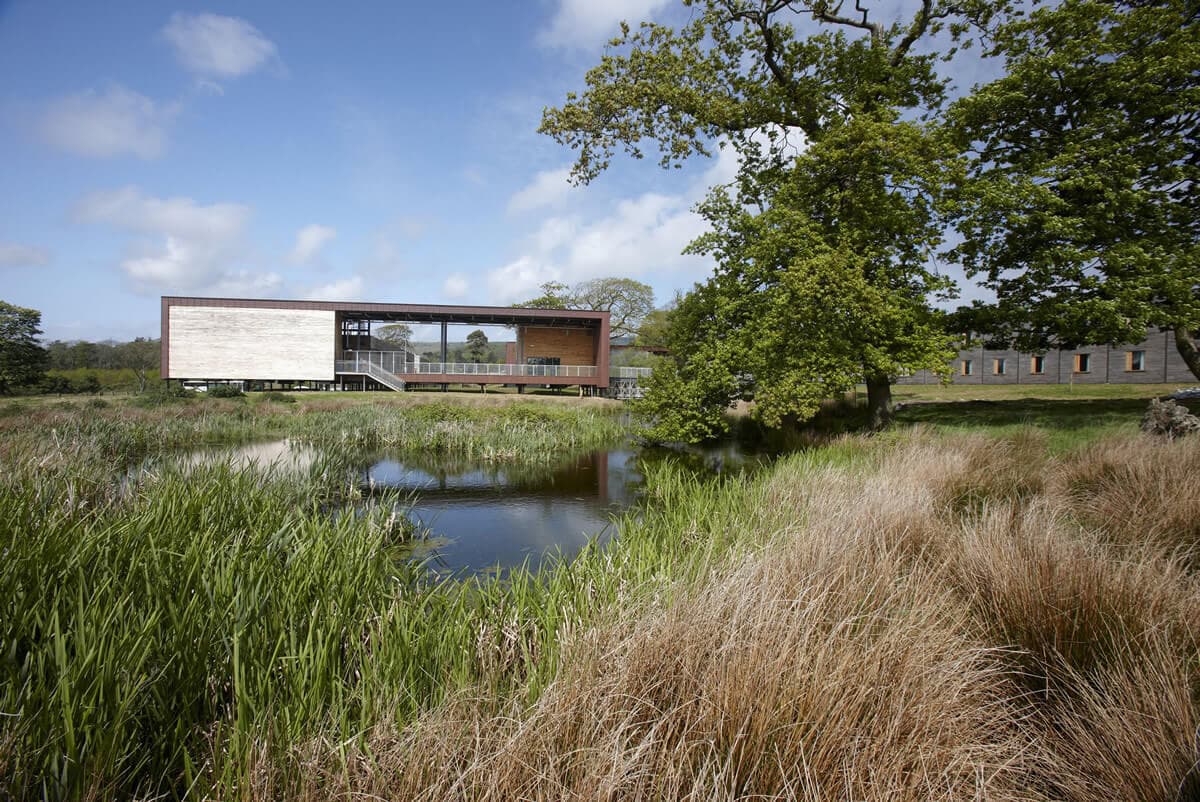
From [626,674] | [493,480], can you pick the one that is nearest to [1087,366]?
[493,480]

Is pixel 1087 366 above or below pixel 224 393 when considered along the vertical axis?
above

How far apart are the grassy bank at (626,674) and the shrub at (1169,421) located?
5.39 metres

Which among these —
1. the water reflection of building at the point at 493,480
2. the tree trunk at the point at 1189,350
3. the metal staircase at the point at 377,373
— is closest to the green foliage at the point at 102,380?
the metal staircase at the point at 377,373

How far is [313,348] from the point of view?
29.1 meters

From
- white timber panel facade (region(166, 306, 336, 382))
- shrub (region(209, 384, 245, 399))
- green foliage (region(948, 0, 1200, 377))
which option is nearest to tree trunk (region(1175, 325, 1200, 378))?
green foliage (region(948, 0, 1200, 377))

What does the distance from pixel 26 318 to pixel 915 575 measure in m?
39.7

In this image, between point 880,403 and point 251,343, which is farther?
point 251,343

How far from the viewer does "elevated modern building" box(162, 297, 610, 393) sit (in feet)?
92.9

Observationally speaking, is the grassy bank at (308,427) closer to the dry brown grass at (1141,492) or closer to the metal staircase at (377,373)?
the metal staircase at (377,373)

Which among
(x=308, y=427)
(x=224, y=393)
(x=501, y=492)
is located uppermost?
(x=224, y=393)

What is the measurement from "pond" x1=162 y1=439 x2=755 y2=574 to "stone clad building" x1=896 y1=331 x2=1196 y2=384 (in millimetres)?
22421

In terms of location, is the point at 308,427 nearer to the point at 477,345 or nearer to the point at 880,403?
the point at 880,403

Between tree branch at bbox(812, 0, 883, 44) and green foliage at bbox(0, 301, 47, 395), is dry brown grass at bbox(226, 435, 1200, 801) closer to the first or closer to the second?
tree branch at bbox(812, 0, 883, 44)

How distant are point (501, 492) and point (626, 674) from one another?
333 inches
